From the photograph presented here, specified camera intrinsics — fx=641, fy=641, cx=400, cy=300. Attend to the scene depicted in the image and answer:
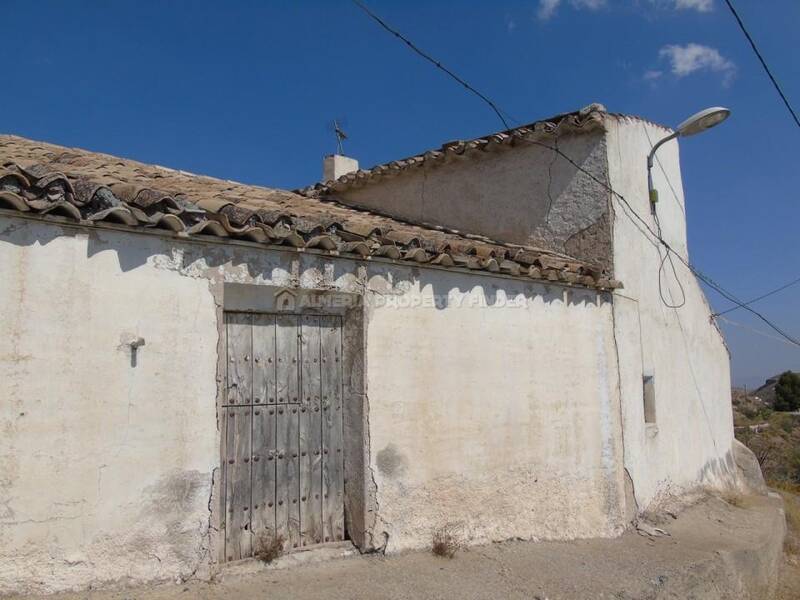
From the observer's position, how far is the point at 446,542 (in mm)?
5320

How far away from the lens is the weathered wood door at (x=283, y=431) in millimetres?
4574

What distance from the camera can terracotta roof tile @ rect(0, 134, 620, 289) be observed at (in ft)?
12.0

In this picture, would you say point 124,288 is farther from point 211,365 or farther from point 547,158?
point 547,158

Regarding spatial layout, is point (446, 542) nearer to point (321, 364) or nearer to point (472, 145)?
point (321, 364)

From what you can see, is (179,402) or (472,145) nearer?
(179,402)

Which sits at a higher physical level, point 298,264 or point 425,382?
point 298,264

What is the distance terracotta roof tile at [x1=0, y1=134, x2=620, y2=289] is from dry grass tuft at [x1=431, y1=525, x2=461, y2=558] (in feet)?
7.43

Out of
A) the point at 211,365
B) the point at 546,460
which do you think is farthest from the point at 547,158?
the point at 211,365

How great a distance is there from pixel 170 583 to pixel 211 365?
135 cm

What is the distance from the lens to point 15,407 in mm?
3475

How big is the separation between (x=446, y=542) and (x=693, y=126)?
19.2 feet

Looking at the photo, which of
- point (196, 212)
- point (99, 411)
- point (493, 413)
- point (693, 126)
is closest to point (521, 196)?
point (693, 126)

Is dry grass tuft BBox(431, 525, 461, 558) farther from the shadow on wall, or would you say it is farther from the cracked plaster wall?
the shadow on wall

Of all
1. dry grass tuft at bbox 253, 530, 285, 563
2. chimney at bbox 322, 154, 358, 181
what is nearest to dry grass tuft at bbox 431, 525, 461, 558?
dry grass tuft at bbox 253, 530, 285, 563
